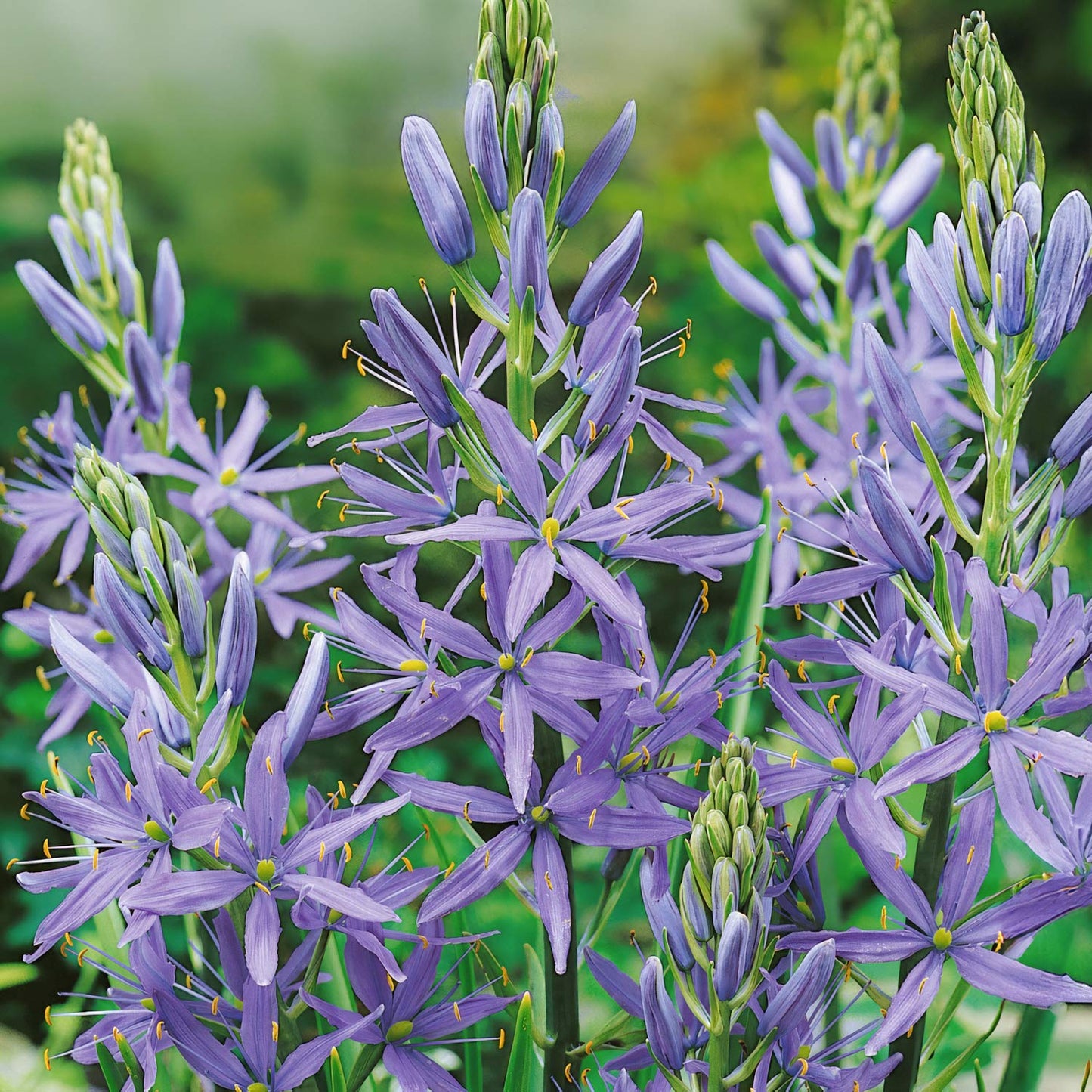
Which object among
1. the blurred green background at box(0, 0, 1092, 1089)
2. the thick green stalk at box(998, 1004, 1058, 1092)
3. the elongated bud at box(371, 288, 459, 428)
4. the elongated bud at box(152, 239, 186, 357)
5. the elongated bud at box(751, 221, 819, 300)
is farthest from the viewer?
the blurred green background at box(0, 0, 1092, 1089)

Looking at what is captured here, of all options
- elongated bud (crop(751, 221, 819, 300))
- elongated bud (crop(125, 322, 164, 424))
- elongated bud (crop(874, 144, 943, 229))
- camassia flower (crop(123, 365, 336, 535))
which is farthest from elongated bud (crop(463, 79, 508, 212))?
elongated bud (crop(874, 144, 943, 229))

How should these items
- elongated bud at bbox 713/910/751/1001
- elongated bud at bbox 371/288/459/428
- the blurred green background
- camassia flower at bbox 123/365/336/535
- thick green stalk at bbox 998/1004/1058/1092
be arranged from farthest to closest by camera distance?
the blurred green background, camassia flower at bbox 123/365/336/535, thick green stalk at bbox 998/1004/1058/1092, elongated bud at bbox 371/288/459/428, elongated bud at bbox 713/910/751/1001

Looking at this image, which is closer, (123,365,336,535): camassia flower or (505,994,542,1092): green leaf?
(505,994,542,1092): green leaf

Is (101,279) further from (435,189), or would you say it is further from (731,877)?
(731,877)

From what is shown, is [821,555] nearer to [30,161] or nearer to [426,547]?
[426,547]

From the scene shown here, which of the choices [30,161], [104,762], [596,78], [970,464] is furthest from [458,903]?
[30,161]

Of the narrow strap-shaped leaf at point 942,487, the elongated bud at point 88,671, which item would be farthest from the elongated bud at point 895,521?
the elongated bud at point 88,671

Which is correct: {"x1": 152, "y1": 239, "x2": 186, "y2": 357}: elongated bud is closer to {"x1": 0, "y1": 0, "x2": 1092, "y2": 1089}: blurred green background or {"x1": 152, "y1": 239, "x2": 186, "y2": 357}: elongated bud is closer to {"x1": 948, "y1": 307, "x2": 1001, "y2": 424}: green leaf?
{"x1": 948, "y1": 307, "x2": 1001, "y2": 424}: green leaf

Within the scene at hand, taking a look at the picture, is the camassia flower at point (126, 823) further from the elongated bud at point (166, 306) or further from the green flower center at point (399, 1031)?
the elongated bud at point (166, 306)
